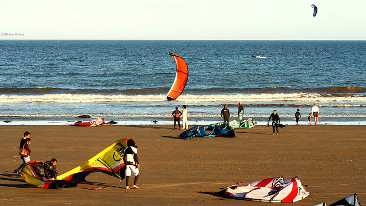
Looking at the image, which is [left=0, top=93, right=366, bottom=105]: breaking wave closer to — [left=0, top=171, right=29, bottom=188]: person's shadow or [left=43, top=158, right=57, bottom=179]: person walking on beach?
[left=0, top=171, right=29, bottom=188]: person's shadow

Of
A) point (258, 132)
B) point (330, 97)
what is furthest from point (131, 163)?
point (330, 97)

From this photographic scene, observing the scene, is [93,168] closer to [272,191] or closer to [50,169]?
[50,169]

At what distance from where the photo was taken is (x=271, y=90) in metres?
47.1

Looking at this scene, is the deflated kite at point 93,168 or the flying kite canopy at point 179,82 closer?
the deflated kite at point 93,168

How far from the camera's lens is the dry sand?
1208 cm

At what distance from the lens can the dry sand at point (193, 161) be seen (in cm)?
1208

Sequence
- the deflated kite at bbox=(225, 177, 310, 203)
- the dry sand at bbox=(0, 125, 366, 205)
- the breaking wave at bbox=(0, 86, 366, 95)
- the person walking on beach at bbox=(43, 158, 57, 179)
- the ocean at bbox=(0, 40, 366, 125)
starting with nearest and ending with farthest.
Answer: the deflated kite at bbox=(225, 177, 310, 203) < the dry sand at bbox=(0, 125, 366, 205) < the person walking on beach at bbox=(43, 158, 57, 179) < the ocean at bbox=(0, 40, 366, 125) < the breaking wave at bbox=(0, 86, 366, 95)

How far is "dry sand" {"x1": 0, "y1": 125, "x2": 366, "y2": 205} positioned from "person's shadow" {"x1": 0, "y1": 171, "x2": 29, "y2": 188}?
0.03 metres

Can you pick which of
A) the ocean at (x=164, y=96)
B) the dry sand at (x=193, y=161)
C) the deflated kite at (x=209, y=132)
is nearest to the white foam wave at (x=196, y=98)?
the ocean at (x=164, y=96)

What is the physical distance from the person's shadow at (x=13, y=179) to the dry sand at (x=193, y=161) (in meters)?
0.03

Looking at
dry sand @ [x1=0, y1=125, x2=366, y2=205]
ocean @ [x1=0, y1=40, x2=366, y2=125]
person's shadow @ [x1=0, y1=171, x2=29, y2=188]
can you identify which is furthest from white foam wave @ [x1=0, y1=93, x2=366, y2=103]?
person's shadow @ [x1=0, y1=171, x2=29, y2=188]

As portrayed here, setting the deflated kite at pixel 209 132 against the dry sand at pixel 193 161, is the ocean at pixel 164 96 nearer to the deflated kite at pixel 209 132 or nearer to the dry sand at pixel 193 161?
the dry sand at pixel 193 161

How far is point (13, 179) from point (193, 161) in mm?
5966

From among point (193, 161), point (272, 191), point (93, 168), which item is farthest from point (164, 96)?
point (272, 191)
